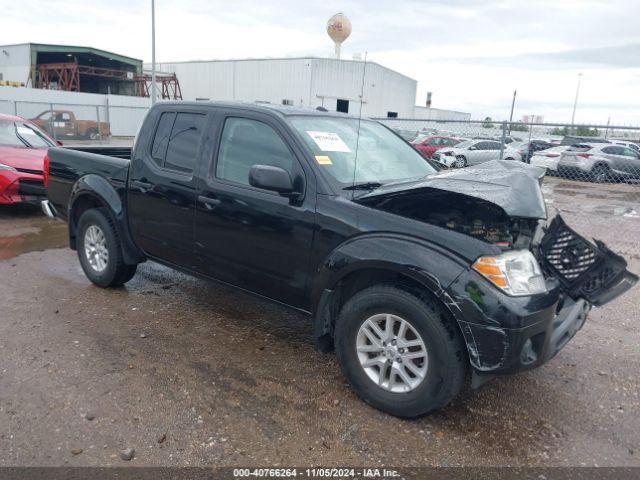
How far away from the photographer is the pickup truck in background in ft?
69.6

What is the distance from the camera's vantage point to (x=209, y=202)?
3.89m

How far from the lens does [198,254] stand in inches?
161

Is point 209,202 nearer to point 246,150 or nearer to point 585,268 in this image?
point 246,150

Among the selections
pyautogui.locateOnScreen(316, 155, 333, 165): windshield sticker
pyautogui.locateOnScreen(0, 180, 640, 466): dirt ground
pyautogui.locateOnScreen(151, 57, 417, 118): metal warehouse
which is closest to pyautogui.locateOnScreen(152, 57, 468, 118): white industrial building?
pyautogui.locateOnScreen(151, 57, 417, 118): metal warehouse

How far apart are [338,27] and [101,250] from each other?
43954 mm

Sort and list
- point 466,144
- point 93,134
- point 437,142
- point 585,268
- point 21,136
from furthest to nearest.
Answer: point 93,134
point 437,142
point 466,144
point 21,136
point 585,268

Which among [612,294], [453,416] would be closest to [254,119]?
[453,416]

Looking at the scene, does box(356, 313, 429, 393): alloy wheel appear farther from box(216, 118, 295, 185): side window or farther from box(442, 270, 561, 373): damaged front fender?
box(216, 118, 295, 185): side window

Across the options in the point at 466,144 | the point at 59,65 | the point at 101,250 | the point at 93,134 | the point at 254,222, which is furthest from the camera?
the point at 59,65

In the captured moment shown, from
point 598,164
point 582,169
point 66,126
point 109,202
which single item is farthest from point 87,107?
point 109,202

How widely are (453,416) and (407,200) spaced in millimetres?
1351

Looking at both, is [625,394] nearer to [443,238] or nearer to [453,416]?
[453,416]

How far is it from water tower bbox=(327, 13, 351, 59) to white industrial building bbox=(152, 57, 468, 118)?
8.71 ft

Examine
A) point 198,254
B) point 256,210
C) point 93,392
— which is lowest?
point 93,392
